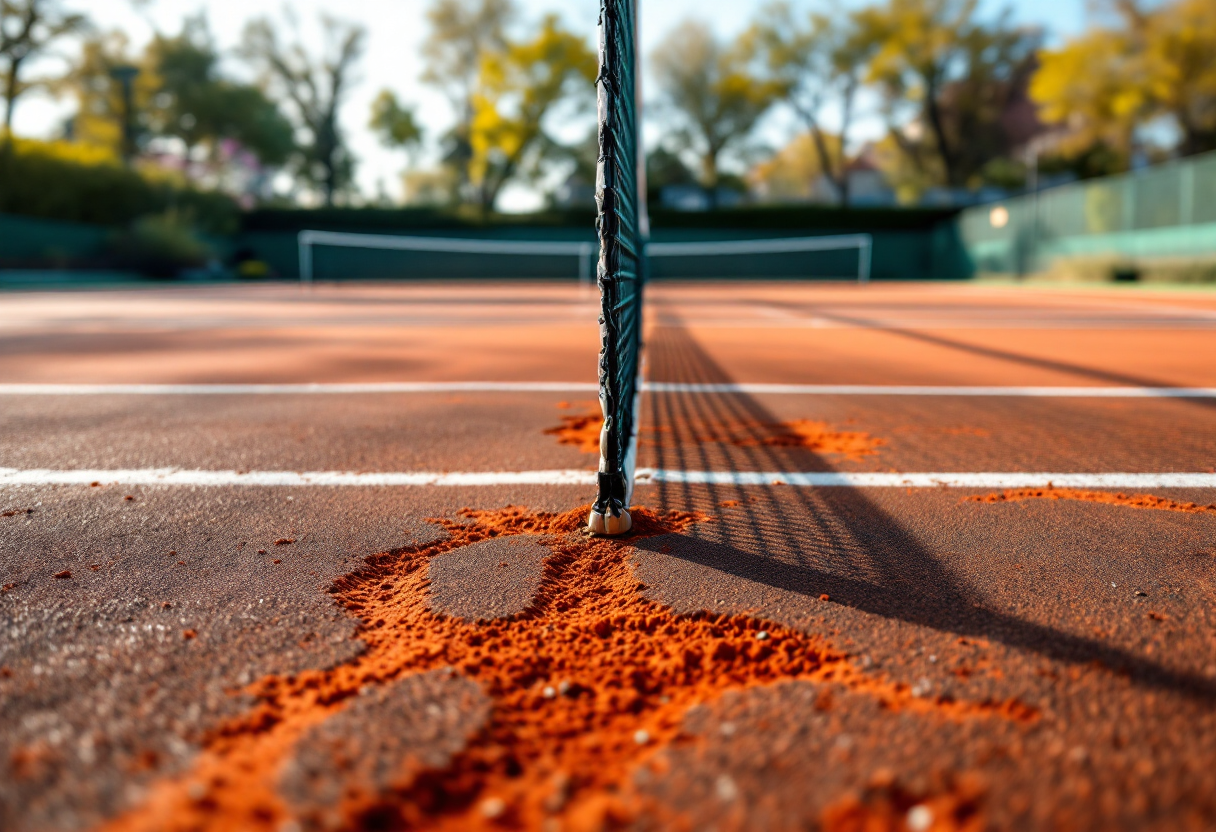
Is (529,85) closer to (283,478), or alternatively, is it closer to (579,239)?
(579,239)

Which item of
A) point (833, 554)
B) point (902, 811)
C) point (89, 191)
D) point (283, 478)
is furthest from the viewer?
point (89, 191)

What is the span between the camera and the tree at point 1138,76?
31.1 m

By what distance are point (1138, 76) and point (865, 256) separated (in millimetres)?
12242

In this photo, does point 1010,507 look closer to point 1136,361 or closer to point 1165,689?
point 1165,689

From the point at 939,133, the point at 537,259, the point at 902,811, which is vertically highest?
the point at 939,133

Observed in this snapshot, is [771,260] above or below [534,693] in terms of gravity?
above

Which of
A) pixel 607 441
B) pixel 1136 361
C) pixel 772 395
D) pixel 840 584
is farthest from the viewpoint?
pixel 1136 361

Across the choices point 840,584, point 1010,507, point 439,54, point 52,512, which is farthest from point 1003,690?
point 439,54

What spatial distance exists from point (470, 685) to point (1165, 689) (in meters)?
1.15

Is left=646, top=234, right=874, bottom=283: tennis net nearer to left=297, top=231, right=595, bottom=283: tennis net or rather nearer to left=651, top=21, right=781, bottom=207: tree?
left=297, top=231, right=595, bottom=283: tennis net

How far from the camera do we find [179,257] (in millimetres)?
28016

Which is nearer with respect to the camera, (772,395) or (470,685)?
(470,685)

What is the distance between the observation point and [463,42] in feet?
141

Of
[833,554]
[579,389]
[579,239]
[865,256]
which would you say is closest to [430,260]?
[579,239]
